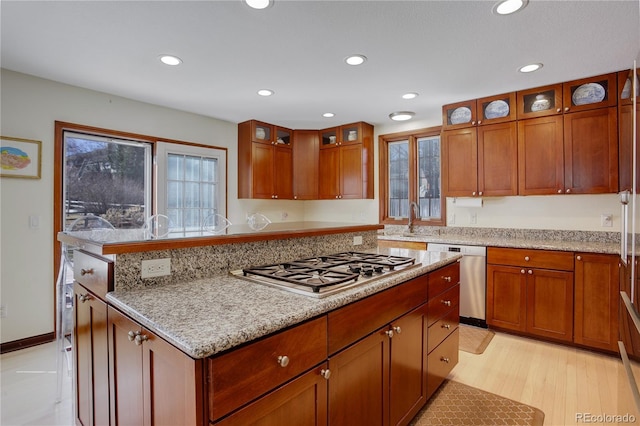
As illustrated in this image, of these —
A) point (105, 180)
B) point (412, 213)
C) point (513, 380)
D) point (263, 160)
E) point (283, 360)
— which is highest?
point (263, 160)

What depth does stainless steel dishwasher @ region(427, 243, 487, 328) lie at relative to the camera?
3209 millimetres

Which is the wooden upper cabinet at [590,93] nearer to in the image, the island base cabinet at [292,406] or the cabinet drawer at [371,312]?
the cabinet drawer at [371,312]

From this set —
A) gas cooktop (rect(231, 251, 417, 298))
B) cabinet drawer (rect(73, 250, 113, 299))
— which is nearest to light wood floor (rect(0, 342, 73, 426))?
cabinet drawer (rect(73, 250, 113, 299))

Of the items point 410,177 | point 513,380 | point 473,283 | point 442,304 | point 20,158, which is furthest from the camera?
point 410,177

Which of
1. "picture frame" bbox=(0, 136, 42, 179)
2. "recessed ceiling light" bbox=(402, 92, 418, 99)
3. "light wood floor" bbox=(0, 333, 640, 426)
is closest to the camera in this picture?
"light wood floor" bbox=(0, 333, 640, 426)

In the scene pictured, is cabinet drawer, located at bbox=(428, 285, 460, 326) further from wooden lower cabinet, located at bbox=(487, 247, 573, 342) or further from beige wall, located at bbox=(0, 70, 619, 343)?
beige wall, located at bbox=(0, 70, 619, 343)

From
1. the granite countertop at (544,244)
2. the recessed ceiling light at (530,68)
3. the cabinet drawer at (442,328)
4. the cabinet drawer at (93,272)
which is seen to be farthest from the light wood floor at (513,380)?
the recessed ceiling light at (530,68)

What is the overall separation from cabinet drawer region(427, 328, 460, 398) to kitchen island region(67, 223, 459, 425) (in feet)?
0.16

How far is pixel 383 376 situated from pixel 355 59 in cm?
229

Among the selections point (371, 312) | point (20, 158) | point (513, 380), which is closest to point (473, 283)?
point (513, 380)

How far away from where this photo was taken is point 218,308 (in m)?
1.05

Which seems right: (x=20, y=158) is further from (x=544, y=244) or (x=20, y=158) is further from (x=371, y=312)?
(x=544, y=244)

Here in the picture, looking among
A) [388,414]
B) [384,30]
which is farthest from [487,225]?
[388,414]

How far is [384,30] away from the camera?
7.12 feet
